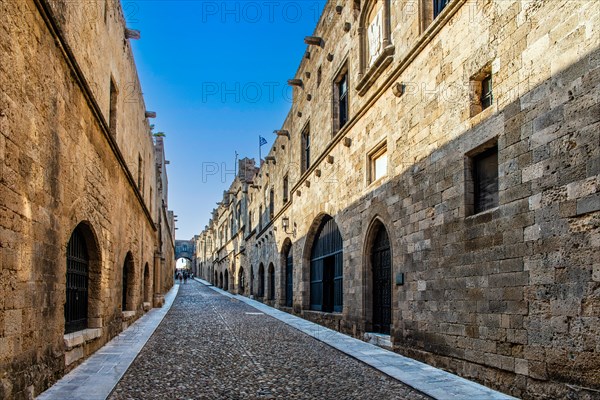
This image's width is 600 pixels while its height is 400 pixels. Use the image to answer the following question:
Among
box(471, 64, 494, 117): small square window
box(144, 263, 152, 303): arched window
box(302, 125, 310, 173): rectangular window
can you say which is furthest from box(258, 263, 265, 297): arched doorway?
box(471, 64, 494, 117): small square window

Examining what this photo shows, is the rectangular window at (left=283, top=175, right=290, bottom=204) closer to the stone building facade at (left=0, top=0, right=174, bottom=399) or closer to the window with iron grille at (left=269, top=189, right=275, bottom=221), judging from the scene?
the window with iron grille at (left=269, top=189, right=275, bottom=221)

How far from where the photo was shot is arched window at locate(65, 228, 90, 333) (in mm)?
7838

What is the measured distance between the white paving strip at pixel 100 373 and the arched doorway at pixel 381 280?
4.68 meters

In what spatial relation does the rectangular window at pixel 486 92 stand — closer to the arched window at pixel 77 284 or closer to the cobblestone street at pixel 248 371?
the cobblestone street at pixel 248 371

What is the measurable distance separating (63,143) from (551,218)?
5701 mm

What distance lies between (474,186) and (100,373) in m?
5.55

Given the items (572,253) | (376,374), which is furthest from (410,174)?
(572,253)

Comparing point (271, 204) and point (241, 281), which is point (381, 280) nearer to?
point (271, 204)

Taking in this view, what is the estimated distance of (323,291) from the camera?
16156 millimetres

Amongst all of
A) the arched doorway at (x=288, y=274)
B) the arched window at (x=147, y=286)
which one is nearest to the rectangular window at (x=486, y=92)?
the arched doorway at (x=288, y=274)

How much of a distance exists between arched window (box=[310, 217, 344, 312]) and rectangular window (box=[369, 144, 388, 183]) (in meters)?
3.19

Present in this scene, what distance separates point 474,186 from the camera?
23.9ft

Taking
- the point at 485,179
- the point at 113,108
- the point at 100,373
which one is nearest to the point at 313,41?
the point at 113,108

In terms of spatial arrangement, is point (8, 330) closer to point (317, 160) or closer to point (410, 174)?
point (410, 174)
